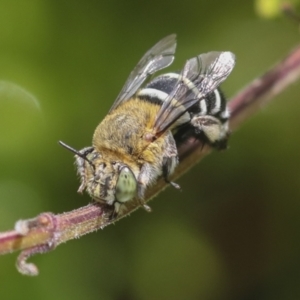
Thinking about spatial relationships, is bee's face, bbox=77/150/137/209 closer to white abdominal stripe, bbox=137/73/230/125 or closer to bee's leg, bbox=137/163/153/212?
bee's leg, bbox=137/163/153/212

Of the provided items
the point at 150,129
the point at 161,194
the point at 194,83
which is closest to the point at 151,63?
the point at 194,83

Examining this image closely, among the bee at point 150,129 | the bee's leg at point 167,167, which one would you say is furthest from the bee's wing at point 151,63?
the bee's leg at point 167,167

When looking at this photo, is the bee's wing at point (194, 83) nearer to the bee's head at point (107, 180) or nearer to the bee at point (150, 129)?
the bee at point (150, 129)

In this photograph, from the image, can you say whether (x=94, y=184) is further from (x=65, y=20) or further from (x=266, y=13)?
(x=65, y=20)

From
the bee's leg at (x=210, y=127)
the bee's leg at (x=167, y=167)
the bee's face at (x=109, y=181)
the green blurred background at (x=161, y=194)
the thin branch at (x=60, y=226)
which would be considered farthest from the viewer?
the green blurred background at (x=161, y=194)

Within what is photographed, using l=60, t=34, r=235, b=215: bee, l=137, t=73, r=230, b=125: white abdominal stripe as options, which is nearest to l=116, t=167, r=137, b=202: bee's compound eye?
l=60, t=34, r=235, b=215: bee

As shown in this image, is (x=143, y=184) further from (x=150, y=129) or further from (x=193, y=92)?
(x=193, y=92)
